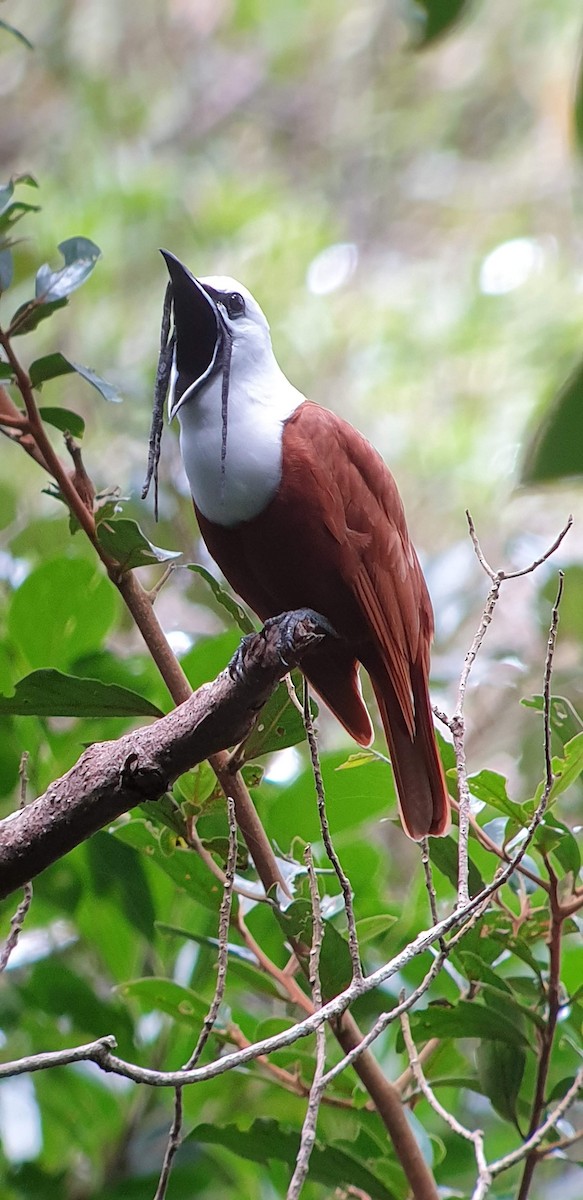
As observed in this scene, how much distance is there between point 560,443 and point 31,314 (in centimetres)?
101

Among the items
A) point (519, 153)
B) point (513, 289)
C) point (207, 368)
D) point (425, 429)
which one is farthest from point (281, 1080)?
point (519, 153)

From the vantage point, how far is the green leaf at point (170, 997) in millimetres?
1147

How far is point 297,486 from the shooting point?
1.19m

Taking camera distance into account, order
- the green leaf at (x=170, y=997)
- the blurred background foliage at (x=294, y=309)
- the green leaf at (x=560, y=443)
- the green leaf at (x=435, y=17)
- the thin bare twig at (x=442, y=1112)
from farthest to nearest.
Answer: the blurred background foliage at (x=294, y=309)
the green leaf at (x=170, y=997)
the thin bare twig at (x=442, y=1112)
the green leaf at (x=435, y=17)
the green leaf at (x=560, y=443)

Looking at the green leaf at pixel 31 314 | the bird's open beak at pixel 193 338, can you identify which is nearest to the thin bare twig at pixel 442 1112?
the bird's open beak at pixel 193 338

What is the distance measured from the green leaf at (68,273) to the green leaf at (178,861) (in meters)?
0.54

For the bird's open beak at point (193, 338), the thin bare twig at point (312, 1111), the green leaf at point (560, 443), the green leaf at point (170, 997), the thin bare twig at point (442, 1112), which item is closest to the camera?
the green leaf at point (560, 443)

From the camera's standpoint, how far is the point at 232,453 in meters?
1.19

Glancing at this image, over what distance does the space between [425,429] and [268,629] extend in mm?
2905

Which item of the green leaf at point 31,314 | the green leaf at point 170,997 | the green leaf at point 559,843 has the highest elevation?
the green leaf at point 31,314

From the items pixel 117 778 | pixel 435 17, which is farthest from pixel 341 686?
pixel 435 17

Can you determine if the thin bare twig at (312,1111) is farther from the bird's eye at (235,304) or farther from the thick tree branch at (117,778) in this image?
the bird's eye at (235,304)

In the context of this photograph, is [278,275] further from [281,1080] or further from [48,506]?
[281,1080]

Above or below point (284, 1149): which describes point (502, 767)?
above
